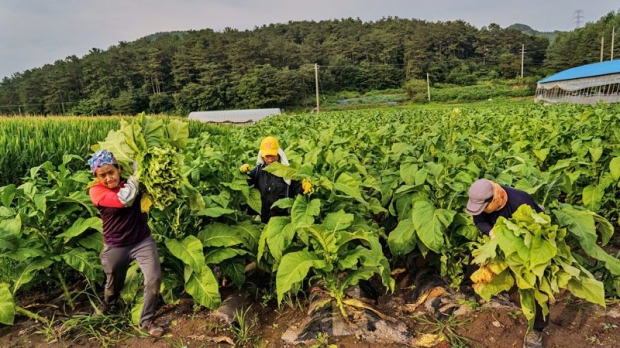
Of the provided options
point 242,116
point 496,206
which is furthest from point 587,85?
point 496,206

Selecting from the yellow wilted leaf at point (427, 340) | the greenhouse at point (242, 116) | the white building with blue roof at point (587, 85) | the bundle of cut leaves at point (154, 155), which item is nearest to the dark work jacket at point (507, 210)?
the yellow wilted leaf at point (427, 340)

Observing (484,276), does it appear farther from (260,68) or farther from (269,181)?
(260,68)

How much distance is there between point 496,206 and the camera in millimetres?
2787

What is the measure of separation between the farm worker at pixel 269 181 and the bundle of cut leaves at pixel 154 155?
1.15m

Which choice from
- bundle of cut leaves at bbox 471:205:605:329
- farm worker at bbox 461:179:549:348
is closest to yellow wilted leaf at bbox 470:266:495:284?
bundle of cut leaves at bbox 471:205:605:329

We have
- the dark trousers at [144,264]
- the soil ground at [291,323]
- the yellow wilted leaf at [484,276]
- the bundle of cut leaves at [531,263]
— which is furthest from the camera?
the dark trousers at [144,264]

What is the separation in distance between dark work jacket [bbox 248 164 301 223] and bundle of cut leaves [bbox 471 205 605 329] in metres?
1.97

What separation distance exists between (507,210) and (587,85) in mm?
39414

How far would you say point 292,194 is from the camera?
393cm

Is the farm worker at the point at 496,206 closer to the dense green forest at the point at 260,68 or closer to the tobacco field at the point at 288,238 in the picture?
the tobacco field at the point at 288,238

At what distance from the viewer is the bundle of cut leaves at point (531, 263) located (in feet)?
7.47

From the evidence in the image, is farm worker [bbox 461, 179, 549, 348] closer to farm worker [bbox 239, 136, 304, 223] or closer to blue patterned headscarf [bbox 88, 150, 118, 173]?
farm worker [bbox 239, 136, 304, 223]

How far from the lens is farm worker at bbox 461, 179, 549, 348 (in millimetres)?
2693

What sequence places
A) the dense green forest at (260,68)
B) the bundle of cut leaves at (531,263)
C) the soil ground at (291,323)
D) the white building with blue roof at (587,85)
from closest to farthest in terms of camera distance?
1. the bundle of cut leaves at (531,263)
2. the soil ground at (291,323)
3. the white building with blue roof at (587,85)
4. the dense green forest at (260,68)
